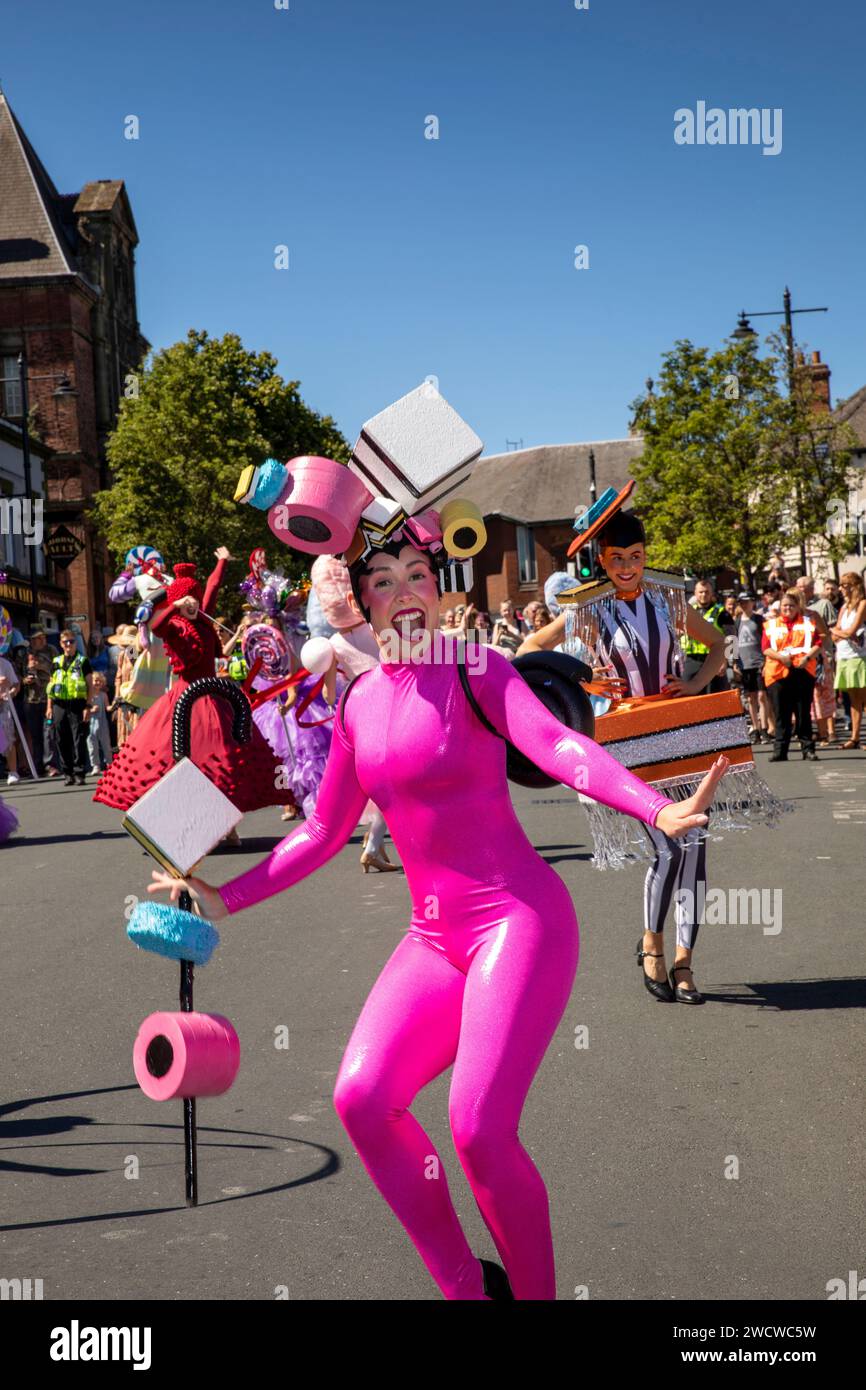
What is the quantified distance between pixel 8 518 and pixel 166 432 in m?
6.14

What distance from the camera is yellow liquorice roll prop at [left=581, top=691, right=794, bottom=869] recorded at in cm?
647

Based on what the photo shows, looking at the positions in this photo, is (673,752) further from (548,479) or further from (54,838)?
(548,479)

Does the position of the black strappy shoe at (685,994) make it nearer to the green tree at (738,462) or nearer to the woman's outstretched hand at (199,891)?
the woman's outstretched hand at (199,891)

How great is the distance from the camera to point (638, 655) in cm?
702

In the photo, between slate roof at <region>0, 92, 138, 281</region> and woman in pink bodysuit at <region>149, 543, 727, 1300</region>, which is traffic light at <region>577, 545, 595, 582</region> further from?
slate roof at <region>0, 92, 138, 281</region>

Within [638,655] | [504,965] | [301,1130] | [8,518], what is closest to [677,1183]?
[301,1130]

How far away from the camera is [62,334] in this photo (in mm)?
62562

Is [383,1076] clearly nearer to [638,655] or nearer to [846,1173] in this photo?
[846,1173]

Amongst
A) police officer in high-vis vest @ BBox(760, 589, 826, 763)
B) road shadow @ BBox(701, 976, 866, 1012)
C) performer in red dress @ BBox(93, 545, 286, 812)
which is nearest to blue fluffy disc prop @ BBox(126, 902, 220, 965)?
performer in red dress @ BBox(93, 545, 286, 812)

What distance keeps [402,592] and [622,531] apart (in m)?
3.28

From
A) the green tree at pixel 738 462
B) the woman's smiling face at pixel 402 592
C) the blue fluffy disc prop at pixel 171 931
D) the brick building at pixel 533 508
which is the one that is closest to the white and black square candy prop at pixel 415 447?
the woman's smiling face at pixel 402 592

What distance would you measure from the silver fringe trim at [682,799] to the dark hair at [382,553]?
2.82 metres

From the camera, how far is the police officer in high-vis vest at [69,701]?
22.3 metres

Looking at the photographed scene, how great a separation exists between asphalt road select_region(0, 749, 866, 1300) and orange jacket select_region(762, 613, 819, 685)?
9.21 metres
